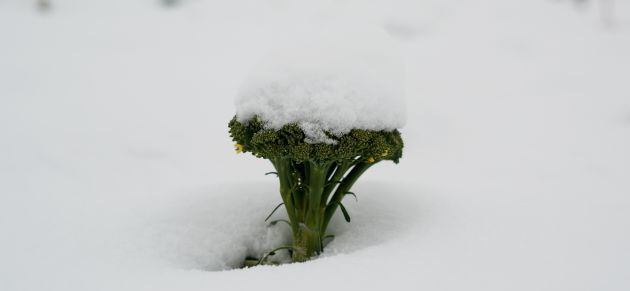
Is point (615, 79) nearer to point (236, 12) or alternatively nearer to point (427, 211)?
point (427, 211)

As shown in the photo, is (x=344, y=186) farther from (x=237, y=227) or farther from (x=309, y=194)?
(x=237, y=227)

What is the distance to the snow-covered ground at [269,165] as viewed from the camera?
1.37m

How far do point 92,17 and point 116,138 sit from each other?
3723mm

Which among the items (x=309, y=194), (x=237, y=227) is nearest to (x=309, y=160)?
(x=309, y=194)

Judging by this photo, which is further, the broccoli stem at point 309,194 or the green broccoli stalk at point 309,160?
the broccoli stem at point 309,194

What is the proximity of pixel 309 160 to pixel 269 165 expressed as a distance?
6.88ft

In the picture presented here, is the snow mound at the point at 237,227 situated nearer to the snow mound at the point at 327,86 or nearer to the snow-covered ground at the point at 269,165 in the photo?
the snow-covered ground at the point at 269,165

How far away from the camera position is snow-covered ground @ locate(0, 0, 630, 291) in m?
1.37

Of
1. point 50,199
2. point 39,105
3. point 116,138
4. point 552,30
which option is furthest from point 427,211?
point 552,30

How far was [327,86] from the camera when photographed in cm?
146

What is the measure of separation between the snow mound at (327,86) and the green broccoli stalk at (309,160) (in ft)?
0.11

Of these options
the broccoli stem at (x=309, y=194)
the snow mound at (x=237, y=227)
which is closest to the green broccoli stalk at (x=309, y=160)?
the broccoli stem at (x=309, y=194)

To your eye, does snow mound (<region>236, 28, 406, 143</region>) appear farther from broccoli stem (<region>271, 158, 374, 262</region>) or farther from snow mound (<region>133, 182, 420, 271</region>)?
snow mound (<region>133, 182, 420, 271</region>)

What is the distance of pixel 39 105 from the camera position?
12.4 feet
